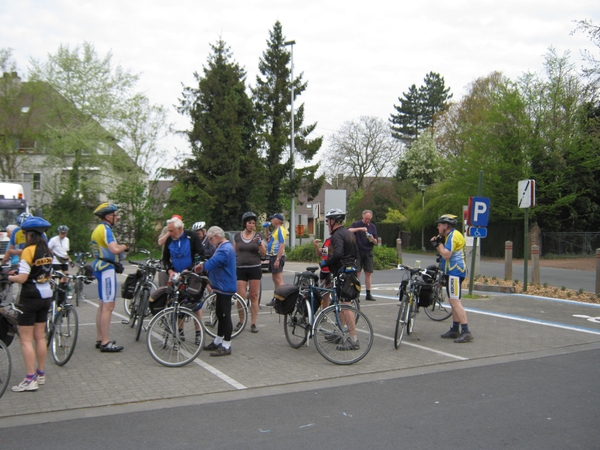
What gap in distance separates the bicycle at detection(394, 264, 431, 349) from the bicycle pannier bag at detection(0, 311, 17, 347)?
15.7 feet

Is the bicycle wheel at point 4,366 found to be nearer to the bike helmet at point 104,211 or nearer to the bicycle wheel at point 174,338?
the bicycle wheel at point 174,338

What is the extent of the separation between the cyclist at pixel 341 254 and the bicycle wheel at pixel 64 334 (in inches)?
125

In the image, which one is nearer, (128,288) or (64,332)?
(64,332)

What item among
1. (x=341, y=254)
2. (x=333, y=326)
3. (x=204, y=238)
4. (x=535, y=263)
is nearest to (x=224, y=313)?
(x=333, y=326)

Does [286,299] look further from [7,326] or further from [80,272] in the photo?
[80,272]

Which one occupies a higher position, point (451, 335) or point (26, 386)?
point (451, 335)

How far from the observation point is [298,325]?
26.1 feet

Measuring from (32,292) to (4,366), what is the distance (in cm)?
75

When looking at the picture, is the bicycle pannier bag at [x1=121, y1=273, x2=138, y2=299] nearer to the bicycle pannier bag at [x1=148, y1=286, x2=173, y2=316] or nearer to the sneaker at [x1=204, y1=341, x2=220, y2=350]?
the bicycle pannier bag at [x1=148, y1=286, x2=173, y2=316]

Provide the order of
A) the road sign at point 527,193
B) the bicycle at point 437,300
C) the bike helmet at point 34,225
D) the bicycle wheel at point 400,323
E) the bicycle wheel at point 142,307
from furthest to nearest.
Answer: the road sign at point 527,193, the bicycle at point 437,300, the bicycle wheel at point 142,307, the bicycle wheel at point 400,323, the bike helmet at point 34,225

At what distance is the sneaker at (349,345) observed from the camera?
7408 millimetres

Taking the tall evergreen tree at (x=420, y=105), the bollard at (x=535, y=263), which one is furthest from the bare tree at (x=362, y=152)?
the bollard at (x=535, y=263)

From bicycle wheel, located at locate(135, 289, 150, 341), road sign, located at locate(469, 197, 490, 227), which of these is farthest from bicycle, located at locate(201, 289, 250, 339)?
road sign, located at locate(469, 197, 490, 227)

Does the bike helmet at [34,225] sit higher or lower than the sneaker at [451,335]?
higher
